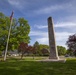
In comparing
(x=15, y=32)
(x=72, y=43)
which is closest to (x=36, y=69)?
(x=72, y=43)

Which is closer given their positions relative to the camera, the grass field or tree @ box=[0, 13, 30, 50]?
the grass field

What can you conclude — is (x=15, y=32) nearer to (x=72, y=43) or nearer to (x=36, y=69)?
(x=72, y=43)

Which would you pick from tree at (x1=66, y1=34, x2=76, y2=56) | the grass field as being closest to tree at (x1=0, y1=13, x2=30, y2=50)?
tree at (x1=66, y1=34, x2=76, y2=56)

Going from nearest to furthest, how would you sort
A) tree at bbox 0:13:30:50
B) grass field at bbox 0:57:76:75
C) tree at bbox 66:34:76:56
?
grass field at bbox 0:57:76:75 < tree at bbox 66:34:76:56 < tree at bbox 0:13:30:50

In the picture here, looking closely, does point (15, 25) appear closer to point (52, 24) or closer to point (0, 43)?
point (0, 43)

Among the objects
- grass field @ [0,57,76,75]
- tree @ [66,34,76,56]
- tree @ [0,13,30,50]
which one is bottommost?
grass field @ [0,57,76,75]

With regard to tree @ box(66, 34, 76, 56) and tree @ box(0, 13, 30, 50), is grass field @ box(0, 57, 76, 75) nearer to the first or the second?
tree @ box(66, 34, 76, 56)

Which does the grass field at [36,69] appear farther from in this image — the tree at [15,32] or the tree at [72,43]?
the tree at [15,32]

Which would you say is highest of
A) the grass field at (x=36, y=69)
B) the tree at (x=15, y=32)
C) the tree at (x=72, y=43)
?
the tree at (x=15, y=32)

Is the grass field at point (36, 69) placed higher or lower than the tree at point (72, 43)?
lower

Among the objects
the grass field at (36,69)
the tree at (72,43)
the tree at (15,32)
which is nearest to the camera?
the grass field at (36,69)

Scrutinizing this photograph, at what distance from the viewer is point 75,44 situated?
87.4ft

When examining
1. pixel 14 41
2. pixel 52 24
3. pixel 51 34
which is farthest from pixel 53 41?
pixel 14 41

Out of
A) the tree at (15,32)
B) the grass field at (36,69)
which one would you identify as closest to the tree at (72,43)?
the grass field at (36,69)
